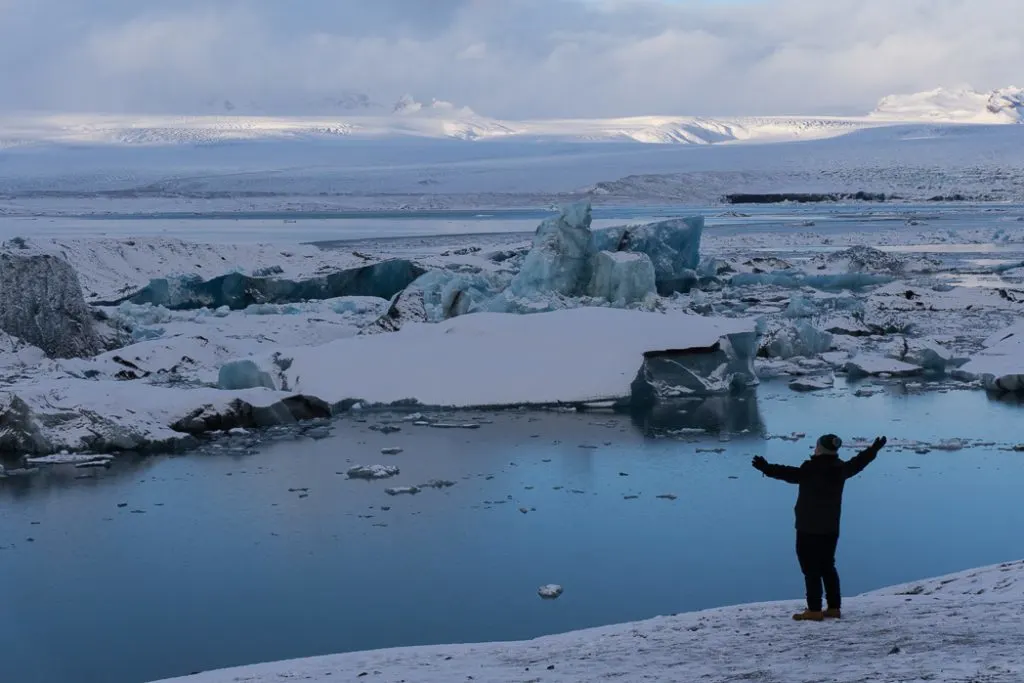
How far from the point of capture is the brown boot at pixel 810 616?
393 cm

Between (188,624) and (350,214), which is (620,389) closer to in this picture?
(188,624)

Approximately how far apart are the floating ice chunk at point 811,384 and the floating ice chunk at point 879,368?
17.2 inches

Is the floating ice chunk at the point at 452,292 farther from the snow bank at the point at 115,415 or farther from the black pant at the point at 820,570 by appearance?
the black pant at the point at 820,570

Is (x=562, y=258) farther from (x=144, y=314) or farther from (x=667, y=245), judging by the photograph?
(x=144, y=314)

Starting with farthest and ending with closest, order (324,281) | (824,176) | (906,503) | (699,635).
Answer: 1. (824,176)
2. (324,281)
3. (906,503)
4. (699,635)

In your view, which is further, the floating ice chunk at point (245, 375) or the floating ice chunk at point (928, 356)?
the floating ice chunk at point (928, 356)

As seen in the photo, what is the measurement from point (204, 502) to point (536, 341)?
11.9 ft

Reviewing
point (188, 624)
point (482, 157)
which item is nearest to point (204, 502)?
point (188, 624)

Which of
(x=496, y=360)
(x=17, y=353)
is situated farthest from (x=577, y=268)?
(x=17, y=353)

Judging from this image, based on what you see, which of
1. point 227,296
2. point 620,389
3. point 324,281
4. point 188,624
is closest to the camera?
point 188,624

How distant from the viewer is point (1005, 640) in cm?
342

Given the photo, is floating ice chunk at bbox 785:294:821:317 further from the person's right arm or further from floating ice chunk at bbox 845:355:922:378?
the person's right arm

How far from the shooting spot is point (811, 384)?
1033 cm

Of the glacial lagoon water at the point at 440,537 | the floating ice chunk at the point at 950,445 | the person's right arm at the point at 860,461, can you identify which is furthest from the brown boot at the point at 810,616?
the floating ice chunk at the point at 950,445
